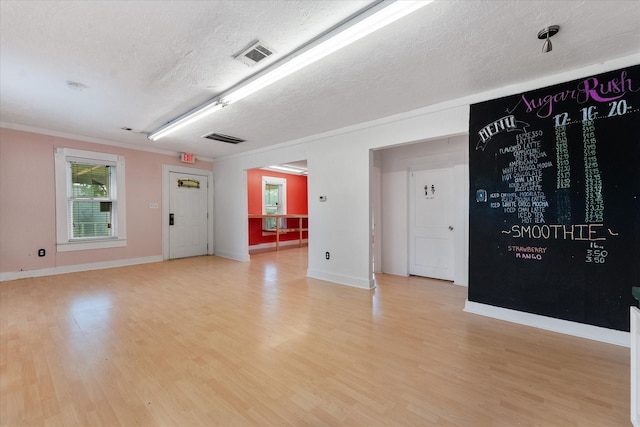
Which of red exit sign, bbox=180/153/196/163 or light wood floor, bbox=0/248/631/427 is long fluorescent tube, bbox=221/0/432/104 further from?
red exit sign, bbox=180/153/196/163

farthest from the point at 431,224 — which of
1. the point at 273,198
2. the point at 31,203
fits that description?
the point at 31,203

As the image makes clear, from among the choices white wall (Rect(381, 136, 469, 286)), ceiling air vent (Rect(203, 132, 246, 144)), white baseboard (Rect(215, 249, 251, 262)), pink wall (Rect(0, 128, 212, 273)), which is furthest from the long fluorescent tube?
pink wall (Rect(0, 128, 212, 273))

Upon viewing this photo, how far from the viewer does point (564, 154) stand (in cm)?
256

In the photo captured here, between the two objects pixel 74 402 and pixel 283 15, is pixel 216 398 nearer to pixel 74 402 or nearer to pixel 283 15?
pixel 74 402

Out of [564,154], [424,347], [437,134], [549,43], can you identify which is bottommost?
[424,347]

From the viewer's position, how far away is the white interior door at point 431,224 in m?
4.37

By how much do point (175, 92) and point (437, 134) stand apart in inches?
124

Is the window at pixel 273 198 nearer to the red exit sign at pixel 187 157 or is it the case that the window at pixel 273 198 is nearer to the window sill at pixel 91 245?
the red exit sign at pixel 187 157

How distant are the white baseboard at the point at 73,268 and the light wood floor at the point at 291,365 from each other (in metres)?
1.32

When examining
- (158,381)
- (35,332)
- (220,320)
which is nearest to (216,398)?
(158,381)

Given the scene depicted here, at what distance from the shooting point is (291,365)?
2055mm

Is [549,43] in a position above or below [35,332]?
above

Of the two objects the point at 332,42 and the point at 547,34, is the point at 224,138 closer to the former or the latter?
the point at 332,42

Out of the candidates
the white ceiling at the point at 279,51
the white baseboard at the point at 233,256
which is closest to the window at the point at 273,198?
the white baseboard at the point at 233,256
